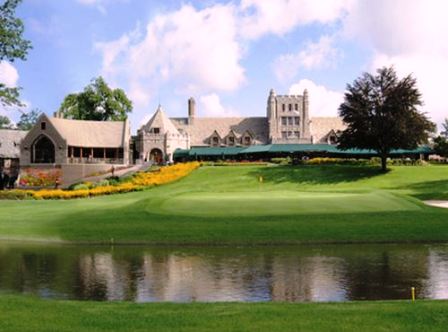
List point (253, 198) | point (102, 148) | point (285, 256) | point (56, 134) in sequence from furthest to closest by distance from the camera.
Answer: point (102, 148), point (56, 134), point (253, 198), point (285, 256)

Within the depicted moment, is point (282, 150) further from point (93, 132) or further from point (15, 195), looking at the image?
point (15, 195)

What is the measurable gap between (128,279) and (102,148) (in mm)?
63573

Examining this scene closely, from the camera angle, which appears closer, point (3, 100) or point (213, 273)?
point (213, 273)

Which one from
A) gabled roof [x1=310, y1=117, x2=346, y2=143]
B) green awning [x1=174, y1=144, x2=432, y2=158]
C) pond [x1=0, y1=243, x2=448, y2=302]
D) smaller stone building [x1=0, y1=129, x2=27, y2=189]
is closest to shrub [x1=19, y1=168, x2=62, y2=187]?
smaller stone building [x1=0, y1=129, x2=27, y2=189]

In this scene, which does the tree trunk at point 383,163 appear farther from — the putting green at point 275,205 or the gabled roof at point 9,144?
the gabled roof at point 9,144

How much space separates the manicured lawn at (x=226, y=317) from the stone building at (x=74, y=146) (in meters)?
59.7

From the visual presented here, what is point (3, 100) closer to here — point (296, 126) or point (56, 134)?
point (56, 134)

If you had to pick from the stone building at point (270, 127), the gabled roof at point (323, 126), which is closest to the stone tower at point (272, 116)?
the stone building at point (270, 127)

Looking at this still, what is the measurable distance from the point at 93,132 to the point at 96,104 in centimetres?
1908

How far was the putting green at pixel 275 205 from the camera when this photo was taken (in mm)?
27906

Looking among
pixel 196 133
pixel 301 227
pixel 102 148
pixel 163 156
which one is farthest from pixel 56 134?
pixel 301 227

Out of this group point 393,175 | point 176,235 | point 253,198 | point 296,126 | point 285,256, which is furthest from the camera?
point 296,126

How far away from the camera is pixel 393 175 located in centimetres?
5706

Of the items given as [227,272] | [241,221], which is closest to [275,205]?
[241,221]
